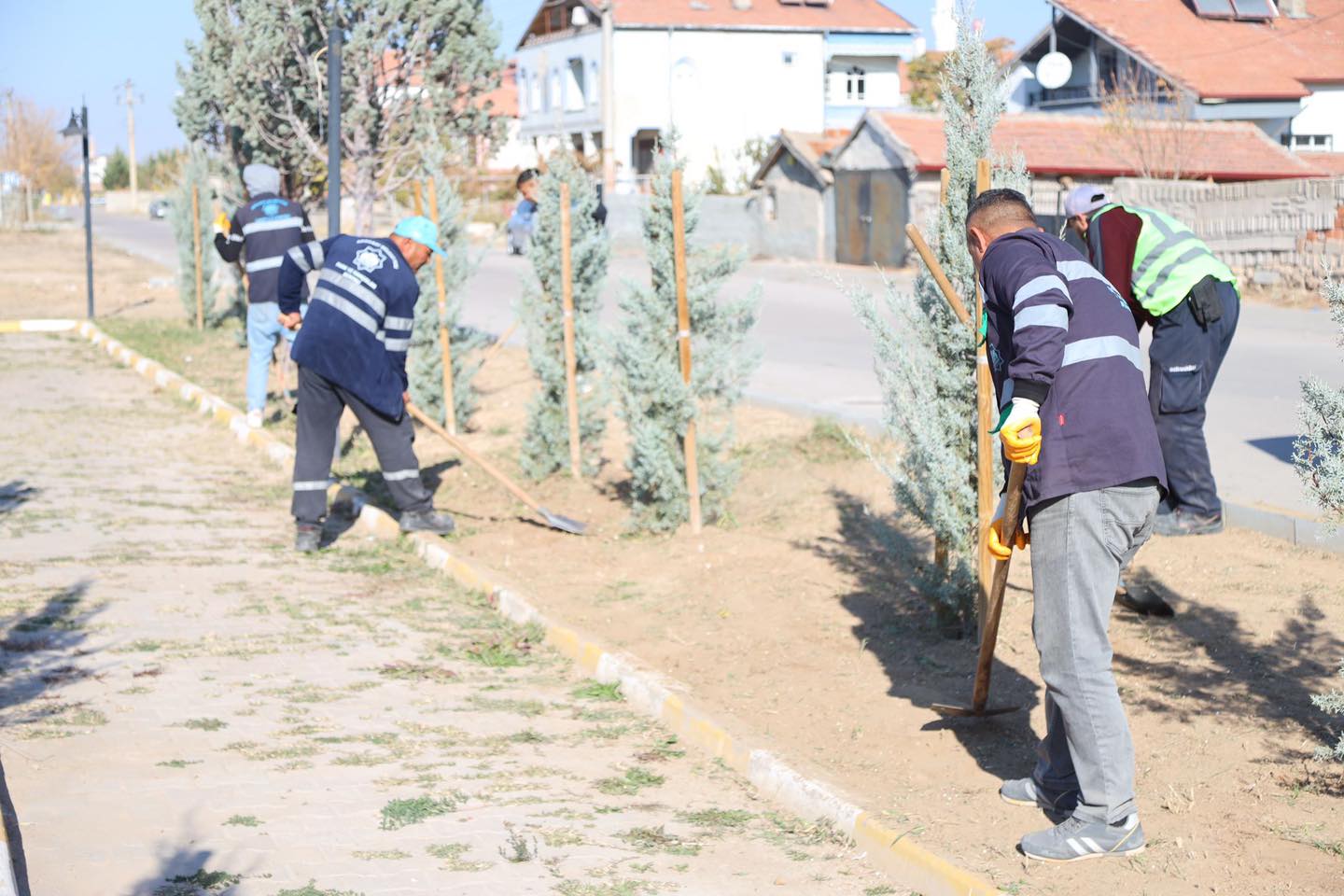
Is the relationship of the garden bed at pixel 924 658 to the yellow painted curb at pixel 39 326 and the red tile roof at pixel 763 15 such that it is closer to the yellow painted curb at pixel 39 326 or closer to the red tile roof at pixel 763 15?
the yellow painted curb at pixel 39 326

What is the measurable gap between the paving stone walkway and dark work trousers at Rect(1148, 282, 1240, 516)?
3.09 meters

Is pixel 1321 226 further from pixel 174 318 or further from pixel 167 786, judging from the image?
pixel 167 786

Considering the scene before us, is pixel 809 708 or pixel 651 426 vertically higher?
pixel 651 426

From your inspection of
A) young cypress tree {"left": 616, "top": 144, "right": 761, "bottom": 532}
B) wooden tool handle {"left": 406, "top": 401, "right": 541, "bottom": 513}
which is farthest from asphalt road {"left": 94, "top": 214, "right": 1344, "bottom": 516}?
wooden tool handle {"left": 406, "top": 401, "right": 541, "bottom": 513}

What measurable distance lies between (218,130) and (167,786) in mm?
13563

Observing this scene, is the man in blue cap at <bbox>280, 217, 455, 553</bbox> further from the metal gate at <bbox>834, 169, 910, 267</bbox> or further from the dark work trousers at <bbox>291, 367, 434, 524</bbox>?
the metal gate at <bbox>834, 169, 910, 267</bbox>

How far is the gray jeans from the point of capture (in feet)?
12.9

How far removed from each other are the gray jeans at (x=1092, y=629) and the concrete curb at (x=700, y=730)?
0.44m

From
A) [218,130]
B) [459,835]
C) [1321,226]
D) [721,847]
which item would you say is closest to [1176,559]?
[721,847]

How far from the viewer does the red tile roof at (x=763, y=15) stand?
51.2 metres

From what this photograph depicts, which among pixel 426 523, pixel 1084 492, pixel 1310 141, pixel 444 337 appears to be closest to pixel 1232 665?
pixel 1084 492

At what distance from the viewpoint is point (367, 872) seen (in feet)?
13.2

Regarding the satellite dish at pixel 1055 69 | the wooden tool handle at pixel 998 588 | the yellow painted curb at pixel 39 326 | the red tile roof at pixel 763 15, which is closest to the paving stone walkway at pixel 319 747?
the wooden tool handle at pixel 998 588

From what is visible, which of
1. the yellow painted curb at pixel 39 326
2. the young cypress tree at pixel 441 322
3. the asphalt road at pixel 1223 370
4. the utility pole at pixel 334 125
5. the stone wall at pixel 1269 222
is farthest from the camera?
the yellow painted curb at pixel 39 326
